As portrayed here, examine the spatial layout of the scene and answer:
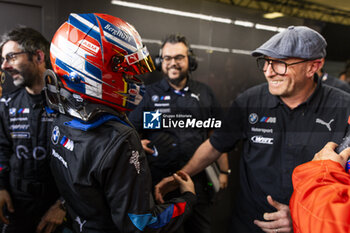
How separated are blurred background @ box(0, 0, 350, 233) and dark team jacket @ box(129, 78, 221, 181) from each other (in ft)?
0.56

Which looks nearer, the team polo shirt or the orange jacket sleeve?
the orange jacket sleeve

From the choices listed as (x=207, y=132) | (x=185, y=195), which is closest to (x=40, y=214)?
(x=185, y=195)

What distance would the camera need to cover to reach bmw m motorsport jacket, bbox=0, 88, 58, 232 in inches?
54.2

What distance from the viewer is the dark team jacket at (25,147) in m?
1.38

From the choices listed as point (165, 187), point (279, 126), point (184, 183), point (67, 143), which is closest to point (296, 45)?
point (279, 126)

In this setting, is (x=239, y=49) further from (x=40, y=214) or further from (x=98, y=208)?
(x=40, y=214)

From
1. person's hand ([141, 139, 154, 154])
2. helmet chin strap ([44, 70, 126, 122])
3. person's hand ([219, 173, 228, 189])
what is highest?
helmet chin strap ([44, 70, 126, 122])

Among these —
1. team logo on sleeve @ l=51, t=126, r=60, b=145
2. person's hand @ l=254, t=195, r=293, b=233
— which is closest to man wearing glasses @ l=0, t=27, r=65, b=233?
team logo on sleeve @ l=51, t=126, r=60, b=145

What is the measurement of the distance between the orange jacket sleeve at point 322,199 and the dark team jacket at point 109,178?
1.54 ft

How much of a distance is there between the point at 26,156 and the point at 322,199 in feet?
4.87

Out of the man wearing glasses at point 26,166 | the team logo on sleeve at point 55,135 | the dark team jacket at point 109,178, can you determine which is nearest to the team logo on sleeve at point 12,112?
the man wearing glasses at point 26,166

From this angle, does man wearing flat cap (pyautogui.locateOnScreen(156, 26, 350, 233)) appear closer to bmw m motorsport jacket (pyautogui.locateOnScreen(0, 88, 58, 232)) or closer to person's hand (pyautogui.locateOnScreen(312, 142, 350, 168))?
person's hand (pyautogui.locateOnScreen(312, 142, 350, 168))

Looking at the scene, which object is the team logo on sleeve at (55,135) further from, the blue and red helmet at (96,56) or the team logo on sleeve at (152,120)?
the team logo on sleeve at (152,120)

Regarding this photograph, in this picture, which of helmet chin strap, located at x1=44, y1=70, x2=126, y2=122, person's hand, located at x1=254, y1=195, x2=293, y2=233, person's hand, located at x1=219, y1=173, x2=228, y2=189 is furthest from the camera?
person's hand, located at x1=219, y1=173, x2=228, y2=189
